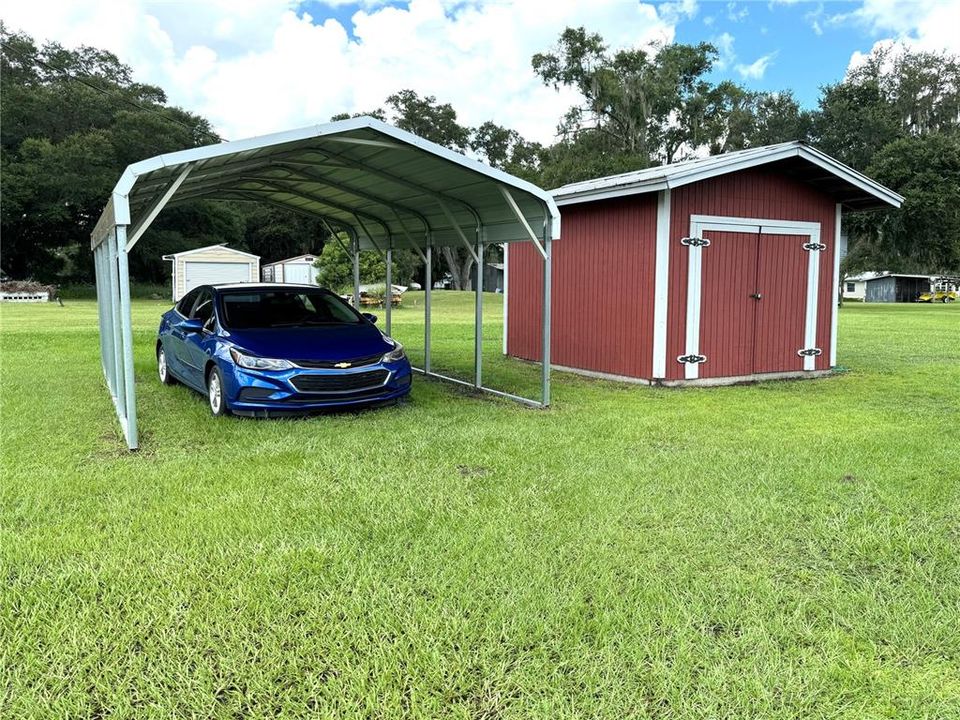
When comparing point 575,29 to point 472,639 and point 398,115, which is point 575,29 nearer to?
point 398,115

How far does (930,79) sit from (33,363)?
145 feet

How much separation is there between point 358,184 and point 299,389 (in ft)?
10.4

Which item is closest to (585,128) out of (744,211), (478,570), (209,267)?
(209,267)

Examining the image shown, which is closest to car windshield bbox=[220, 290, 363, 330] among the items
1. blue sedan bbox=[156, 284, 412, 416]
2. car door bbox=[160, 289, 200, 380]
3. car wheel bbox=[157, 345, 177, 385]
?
blue sedan bbox=[156, 284, 412, 416]

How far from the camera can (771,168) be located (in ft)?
31.0

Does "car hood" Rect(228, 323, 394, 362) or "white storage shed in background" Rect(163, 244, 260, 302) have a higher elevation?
"white storage shed in background" Rect(163, 244, 260, 302)

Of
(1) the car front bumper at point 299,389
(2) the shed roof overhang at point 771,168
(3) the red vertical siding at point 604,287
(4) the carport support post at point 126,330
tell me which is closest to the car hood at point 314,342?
(1) the car front bumper at point 299,389

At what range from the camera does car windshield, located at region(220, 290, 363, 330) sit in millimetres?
7422

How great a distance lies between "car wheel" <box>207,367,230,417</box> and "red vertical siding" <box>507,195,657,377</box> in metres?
5.18

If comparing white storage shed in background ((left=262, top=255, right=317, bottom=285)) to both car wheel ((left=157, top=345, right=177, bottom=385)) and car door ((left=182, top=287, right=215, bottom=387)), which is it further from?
car door ((left=182, top=287, right=215, bottom=387))

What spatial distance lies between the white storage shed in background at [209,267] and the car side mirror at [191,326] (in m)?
29.4

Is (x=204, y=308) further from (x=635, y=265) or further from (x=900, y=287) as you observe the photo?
(x=900, y=287)

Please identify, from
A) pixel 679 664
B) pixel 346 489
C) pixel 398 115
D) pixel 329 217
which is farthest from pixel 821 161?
pixel 398 115

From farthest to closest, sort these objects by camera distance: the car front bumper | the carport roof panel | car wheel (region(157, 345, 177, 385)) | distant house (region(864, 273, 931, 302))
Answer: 1. distant house (region(864, 273, 931, 302))
2. car wheel (region(157, 345, 177, 385))
3. the car front bumper
4. the carport roof panel
